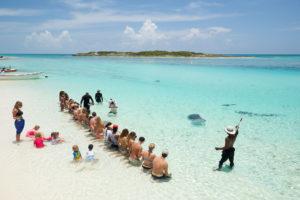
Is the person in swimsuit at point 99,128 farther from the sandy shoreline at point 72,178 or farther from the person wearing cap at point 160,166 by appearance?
the person wearing cap at point 160,166

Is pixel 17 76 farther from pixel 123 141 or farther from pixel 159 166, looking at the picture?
pixel 159 166

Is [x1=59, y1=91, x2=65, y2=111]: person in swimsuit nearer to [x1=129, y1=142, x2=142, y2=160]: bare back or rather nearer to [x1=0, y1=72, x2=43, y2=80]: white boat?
[x1=129, y1=142, x2=142, y2=160]: bare back

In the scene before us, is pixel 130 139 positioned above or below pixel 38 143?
above

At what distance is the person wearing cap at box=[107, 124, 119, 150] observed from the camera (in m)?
8.46

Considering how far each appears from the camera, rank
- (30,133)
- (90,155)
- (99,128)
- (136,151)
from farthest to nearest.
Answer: (99,128) < (30,133) < (90,155) < (136,151)

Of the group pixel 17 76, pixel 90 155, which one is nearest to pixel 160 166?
pixel 90 155

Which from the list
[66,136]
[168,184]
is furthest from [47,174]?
[168,184]

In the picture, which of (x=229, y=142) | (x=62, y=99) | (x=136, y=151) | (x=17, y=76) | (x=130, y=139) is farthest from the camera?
(x=17, y=76)

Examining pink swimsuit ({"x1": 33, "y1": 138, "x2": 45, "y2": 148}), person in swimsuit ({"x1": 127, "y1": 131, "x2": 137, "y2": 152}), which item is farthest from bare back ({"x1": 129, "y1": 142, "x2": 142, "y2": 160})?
pink swimsuit ({"x1": 33, "y1": 138, "x2": 45, "y2": 148})

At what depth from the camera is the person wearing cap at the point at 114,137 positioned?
27.8 feet

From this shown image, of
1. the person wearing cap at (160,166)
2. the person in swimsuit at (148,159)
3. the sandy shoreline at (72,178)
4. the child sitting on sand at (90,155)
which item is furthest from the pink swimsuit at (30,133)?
the person wearing cap at (160,166)

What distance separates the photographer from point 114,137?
8500 millimetres

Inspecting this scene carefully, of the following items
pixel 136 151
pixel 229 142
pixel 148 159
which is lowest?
pixel 148 159

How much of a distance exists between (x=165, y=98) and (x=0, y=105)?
14.3 meters
